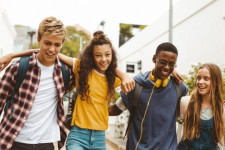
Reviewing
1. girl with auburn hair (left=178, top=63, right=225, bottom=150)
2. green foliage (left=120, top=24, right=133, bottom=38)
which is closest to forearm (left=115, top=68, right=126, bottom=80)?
girl with auburn hair (left=178, top=63, right=225, bottom=150)

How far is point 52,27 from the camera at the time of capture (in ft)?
9.96

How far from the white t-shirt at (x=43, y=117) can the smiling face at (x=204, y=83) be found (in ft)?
5.48

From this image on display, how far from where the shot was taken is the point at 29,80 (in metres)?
3.00

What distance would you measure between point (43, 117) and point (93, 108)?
1.89 feet

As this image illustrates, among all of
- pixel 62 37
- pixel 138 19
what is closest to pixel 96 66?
pixel 62 37

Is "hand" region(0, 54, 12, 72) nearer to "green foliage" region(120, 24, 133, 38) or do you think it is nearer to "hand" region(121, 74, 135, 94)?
"hand" region(121, 74, 135, 94)

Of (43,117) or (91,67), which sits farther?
(91,67)

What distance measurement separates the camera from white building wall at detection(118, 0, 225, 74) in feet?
→ 26.0

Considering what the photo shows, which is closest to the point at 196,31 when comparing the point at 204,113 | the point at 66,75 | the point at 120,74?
the point at 204,113

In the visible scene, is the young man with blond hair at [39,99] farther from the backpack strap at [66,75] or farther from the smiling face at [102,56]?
the smiling face at [102,56]

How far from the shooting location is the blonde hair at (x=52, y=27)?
3027mm

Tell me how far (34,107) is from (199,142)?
1822mm

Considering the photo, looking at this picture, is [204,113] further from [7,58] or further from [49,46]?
[7,58]

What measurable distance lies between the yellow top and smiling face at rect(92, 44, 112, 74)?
0.44ft
